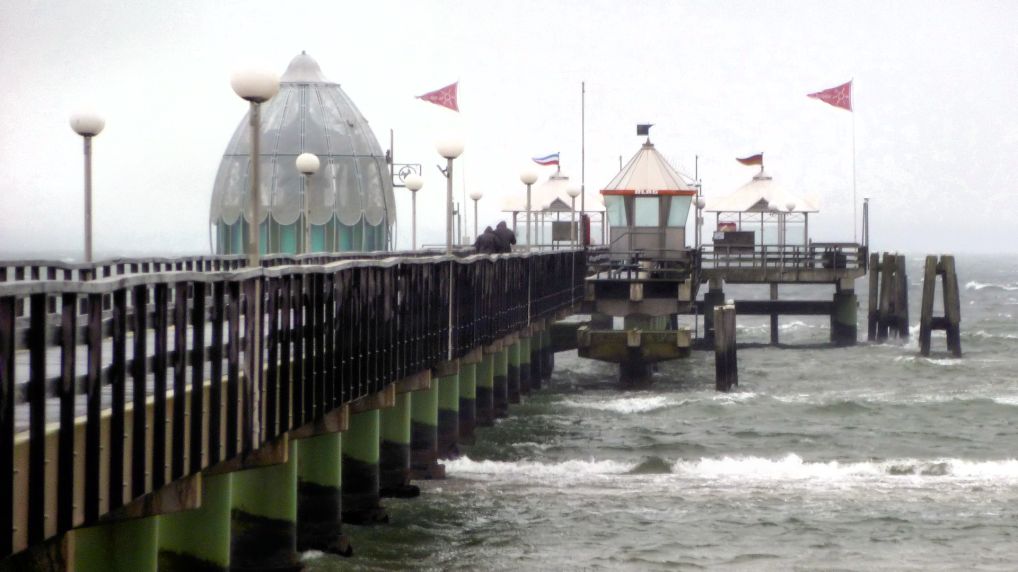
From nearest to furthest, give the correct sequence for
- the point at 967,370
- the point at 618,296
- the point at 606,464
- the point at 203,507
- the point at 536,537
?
the point at 203,507
the point at 536,537
the point at 606,464
the point at 618,296
the point at 967,370

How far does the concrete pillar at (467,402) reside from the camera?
2945 centimetres

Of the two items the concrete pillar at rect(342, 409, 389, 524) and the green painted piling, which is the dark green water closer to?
the concrete pillar at rect(342, 409, 389, 524)

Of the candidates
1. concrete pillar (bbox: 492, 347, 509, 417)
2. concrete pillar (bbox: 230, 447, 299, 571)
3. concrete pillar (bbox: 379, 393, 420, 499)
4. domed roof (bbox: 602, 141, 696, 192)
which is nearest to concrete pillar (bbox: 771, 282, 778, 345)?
Result: domed roof (bbox: 602, 141, 696, 192)

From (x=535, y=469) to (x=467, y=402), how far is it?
3.17 m

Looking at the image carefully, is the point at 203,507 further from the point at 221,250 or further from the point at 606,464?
the point at 221,250

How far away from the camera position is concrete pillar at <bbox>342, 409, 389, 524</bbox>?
816 inches

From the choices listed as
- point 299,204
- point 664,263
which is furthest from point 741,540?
point 299,204

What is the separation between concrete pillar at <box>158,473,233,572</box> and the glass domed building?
4165 cm

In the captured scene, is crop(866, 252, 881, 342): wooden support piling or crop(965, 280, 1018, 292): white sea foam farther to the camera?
crop(965, 280, 1018, 292): white sea foam

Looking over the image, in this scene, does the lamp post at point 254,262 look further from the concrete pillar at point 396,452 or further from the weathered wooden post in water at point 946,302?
the weathered wooden post in water at point 946,302

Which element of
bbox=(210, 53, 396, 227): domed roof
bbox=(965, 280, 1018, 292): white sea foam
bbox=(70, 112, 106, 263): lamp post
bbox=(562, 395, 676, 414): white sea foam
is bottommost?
bbox=(965, 280, 1018, 292): white sea foam

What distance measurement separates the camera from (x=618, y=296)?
42.6m

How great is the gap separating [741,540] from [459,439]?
909 centimetres

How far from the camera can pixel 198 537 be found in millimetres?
14531
